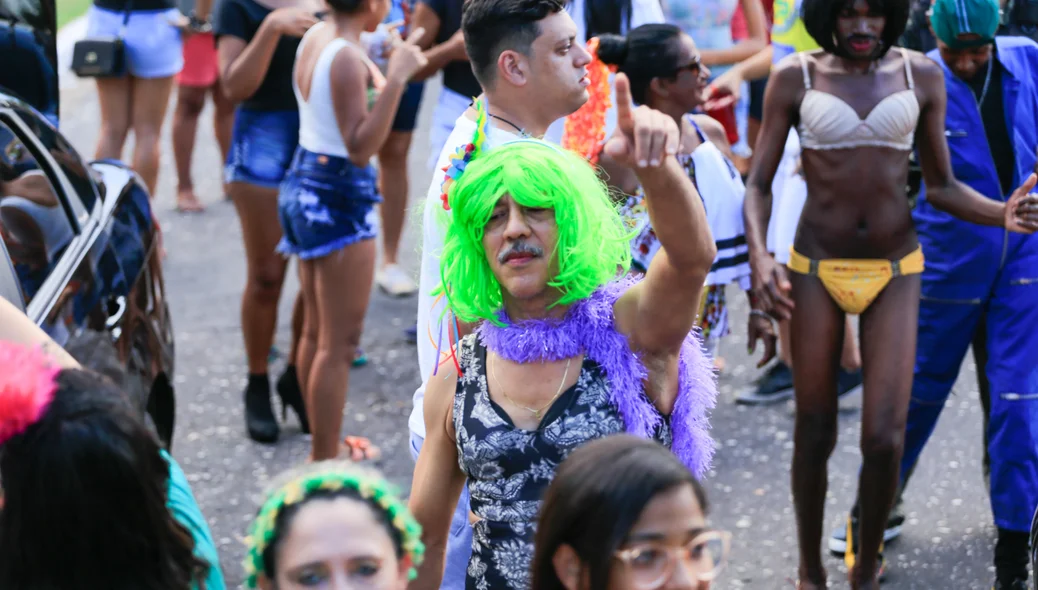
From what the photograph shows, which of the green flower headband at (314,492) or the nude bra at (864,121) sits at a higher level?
the nude bra at (864,121)

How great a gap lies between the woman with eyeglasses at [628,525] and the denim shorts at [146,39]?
6.33m

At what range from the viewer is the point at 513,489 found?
2803 mm

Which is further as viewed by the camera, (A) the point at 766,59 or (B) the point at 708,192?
(A) the point at 766,59

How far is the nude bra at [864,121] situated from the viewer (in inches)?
175

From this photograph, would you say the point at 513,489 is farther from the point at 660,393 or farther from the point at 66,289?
the point at 66,289

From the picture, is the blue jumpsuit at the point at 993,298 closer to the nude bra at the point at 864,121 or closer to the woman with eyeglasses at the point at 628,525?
the nude bra at the point at 864,121

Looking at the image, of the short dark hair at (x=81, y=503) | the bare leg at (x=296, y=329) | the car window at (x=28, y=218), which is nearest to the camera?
the short dark hair at (x=81, y=503)

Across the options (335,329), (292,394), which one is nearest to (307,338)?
(335,329)

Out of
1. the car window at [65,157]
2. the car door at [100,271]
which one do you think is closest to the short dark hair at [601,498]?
the car door at [100,271]

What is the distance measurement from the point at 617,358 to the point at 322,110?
281 centimetres

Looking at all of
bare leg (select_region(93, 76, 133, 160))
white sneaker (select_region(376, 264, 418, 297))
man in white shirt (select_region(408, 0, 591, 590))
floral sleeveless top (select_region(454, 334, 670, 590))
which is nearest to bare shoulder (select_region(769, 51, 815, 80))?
man in white shirt (select_region(408, 0, 591, 590))

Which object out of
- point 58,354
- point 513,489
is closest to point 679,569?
point 513,489

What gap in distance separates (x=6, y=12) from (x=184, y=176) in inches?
199

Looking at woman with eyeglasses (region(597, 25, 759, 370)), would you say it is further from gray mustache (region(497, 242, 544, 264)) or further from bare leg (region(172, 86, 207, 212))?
bare leg (region(172, 86, 207, 212))
